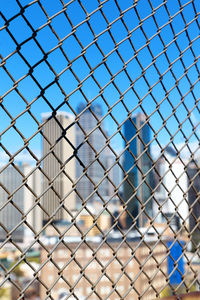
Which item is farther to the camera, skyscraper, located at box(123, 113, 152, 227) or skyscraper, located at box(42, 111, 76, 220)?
skyscraper, located at box(123, 113, 152, 227)

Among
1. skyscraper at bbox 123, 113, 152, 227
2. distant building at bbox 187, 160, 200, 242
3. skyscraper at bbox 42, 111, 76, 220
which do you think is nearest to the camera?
skyscraper at bbox 42, 111, 76, 220

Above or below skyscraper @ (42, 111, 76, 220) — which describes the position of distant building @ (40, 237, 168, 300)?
below

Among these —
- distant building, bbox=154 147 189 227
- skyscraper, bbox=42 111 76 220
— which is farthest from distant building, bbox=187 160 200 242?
skyscraper, bbox=42 111 76 220

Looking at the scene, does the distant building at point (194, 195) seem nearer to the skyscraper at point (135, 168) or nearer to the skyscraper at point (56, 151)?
the skyscraper at point (135, 168)

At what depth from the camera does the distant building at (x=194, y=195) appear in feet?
3.87

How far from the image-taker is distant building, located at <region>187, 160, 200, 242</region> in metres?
1.18

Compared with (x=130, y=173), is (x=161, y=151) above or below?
above

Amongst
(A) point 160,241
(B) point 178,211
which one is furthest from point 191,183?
(A) point 160,241

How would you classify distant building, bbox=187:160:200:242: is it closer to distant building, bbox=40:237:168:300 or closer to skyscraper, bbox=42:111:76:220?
distant building, bbox=40:237:168:300

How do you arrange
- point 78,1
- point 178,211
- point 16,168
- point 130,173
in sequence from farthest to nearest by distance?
point 178,211 < point 130,173 < point 78,1 < point 16,168

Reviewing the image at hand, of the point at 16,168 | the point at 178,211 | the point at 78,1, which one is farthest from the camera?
the point at 178,211

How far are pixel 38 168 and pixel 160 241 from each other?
1.58ft

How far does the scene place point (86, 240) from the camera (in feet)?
2.71

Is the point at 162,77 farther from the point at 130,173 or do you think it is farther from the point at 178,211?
the point at 178,211
